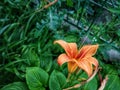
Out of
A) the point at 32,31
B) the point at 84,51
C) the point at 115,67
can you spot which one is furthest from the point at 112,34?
the point at 84,51

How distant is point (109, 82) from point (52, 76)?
1.51 ft

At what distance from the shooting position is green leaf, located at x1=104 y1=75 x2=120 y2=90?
226 cm

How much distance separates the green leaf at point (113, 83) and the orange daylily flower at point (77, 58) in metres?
0.64

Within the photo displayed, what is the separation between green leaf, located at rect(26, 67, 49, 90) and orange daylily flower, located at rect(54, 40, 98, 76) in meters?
0.49

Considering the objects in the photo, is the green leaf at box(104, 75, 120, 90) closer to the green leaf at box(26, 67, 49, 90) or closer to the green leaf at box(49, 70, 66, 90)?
the green leaf at box(49, 70, 66, 90)

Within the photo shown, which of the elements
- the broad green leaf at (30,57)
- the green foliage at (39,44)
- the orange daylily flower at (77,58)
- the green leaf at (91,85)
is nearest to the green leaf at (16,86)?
the green foliage at (39,44)

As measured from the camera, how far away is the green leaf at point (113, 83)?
89.0 inches

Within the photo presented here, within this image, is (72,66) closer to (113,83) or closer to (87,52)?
(87,52)

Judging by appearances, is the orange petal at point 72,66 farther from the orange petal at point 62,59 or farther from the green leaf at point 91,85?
the green leaf at point 91,85

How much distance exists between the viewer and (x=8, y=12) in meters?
2.41

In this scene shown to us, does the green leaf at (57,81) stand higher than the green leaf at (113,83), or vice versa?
the green leaf at (57,81)

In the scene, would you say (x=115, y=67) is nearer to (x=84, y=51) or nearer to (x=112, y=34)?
(x=112, y=34)

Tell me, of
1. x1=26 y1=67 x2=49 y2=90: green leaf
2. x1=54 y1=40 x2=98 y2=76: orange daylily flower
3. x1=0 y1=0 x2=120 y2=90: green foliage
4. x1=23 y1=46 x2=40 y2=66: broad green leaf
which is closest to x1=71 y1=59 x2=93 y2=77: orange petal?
x1=54 y1=40 x2=98 y2=76: orange daylily flower

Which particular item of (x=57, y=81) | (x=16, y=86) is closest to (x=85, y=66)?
(x=57, y=81)
